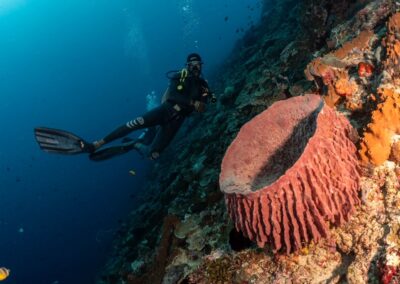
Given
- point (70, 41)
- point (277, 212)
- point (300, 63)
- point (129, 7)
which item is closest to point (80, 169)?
point (300, 63)

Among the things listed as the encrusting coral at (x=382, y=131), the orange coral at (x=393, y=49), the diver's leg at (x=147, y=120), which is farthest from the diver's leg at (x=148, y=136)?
the encrusting coral at (x=382, y=131)

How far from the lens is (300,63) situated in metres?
6.13

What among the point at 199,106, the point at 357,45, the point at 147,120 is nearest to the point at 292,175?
the point at 357,45

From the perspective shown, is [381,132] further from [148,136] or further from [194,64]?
[148,136]

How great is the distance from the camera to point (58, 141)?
8219 mm

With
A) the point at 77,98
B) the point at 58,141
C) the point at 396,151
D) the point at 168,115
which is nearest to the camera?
the point at 396,151

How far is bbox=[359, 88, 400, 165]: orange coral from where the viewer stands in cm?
256

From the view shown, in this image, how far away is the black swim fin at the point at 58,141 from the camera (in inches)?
319

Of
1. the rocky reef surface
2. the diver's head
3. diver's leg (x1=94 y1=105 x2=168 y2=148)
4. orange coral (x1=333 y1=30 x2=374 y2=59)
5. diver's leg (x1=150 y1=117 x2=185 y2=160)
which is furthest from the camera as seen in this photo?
diver's leg (x1=150 y1=117 x2=185 y2=160)

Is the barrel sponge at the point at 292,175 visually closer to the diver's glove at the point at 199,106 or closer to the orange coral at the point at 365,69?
the orange coral at the point at 365,69

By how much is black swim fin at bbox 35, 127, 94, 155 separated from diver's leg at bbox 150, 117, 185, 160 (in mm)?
1914

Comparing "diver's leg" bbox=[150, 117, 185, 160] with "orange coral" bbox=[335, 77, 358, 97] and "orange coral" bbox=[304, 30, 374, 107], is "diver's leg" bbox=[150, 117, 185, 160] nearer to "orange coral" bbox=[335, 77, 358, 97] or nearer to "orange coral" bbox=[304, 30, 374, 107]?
"orange coral" bbox=[304, 30, 374, 107]

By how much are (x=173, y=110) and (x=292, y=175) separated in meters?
6.45

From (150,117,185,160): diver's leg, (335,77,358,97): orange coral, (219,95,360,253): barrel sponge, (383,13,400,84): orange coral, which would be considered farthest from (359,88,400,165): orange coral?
(150,117,185,160): diver's leg
